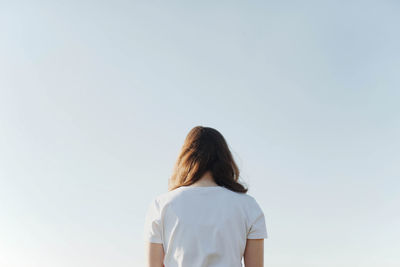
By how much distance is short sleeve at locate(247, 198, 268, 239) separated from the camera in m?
4.12

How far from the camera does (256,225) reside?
4.12m

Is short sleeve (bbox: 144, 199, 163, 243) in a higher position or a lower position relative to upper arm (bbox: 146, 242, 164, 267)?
higher

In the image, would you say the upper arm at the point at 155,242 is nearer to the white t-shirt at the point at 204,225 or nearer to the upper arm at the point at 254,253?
the white t-shirt at the point at 204,225

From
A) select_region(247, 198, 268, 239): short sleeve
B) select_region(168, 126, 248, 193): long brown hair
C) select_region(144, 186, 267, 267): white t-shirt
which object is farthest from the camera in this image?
select_region(168, 126, 248, 193): long brown hair

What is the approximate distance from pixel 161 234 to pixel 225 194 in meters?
0.70

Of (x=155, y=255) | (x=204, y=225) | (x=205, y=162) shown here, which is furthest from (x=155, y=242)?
(x=205, y=162)

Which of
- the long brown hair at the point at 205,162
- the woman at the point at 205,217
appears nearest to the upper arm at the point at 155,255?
the woman at the point at 205,217

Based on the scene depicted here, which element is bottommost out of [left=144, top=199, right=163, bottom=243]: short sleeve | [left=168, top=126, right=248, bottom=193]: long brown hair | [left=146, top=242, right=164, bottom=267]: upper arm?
[left=146, top=242, right=164, bottom=267]: upper arm

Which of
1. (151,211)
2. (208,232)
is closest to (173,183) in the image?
(151,211)

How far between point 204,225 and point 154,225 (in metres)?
0.50

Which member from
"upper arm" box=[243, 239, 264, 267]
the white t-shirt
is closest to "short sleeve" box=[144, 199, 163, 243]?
the white t-shirt

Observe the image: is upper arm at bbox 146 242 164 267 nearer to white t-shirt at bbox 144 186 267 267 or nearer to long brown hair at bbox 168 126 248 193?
white t-shirt at bbox 144 186 267 267

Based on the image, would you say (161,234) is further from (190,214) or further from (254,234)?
(254,234)

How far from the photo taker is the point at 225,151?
441 cm
